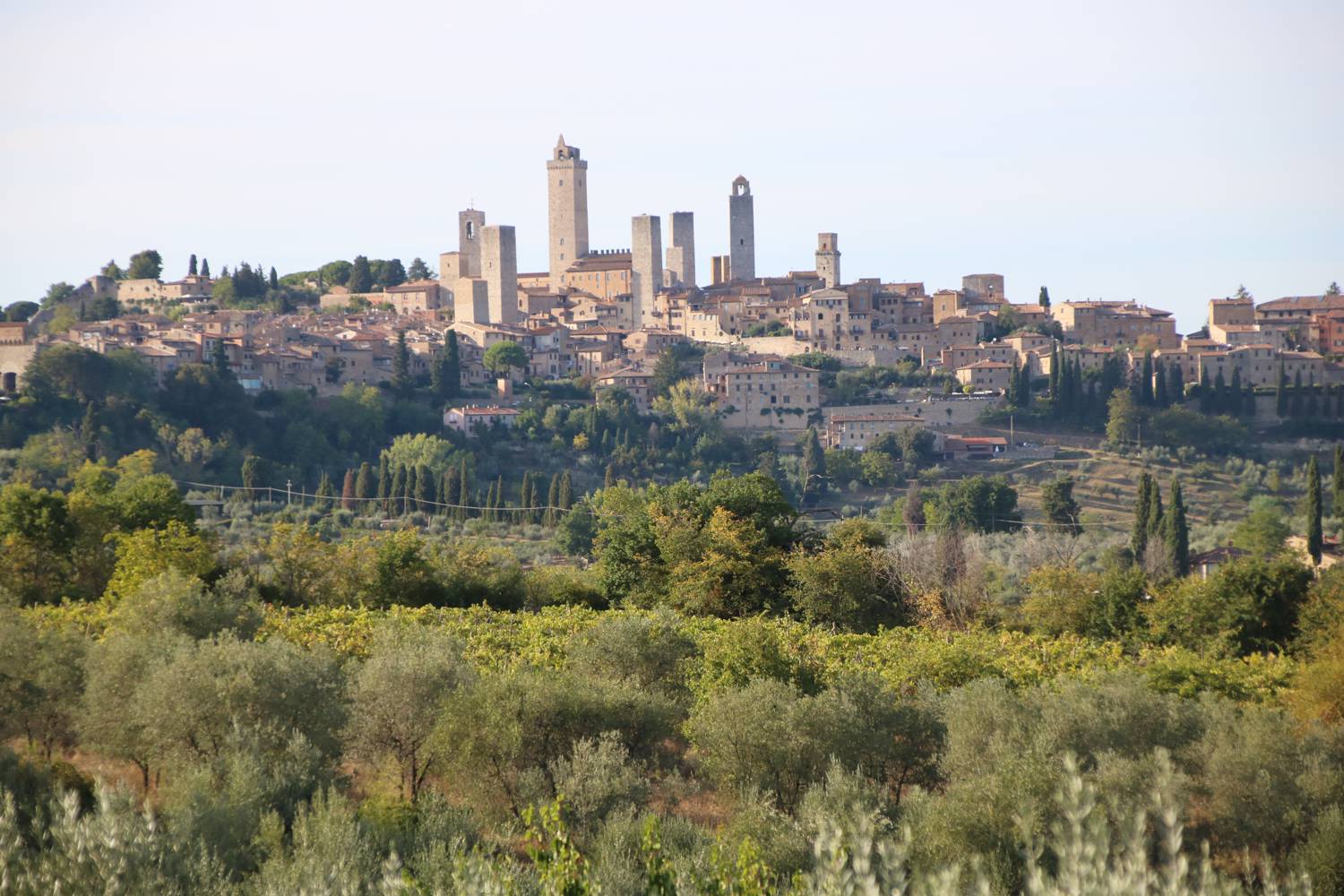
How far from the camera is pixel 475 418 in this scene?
6216cm

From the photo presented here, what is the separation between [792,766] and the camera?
14.0 metres

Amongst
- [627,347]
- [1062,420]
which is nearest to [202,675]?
[1062,420]

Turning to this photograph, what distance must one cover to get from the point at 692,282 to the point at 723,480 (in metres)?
66.5

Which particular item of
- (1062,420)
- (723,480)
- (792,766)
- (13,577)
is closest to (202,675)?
(792,766)

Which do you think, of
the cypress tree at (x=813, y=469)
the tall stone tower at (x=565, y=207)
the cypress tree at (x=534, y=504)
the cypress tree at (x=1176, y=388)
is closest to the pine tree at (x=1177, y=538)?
the cypress tree at (x=534, y=504)

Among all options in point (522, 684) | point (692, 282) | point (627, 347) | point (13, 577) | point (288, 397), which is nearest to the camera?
point (522, 684)

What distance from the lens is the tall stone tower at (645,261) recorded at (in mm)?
85438

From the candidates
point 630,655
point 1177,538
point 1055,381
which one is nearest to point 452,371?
point 1055,381

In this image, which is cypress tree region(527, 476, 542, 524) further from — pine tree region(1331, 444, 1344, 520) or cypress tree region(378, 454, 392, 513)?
pine tree region(1331, 444, 1344, 520)

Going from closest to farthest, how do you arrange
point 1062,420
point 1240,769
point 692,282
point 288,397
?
point 1240,769
point 288,397
point 1062,420
point 692,282

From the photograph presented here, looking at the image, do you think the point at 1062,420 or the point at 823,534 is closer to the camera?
the point at 823,534

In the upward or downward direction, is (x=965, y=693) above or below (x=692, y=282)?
below

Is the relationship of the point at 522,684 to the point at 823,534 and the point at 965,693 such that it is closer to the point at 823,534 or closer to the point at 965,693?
the point at 965,693

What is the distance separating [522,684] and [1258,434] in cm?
5471
